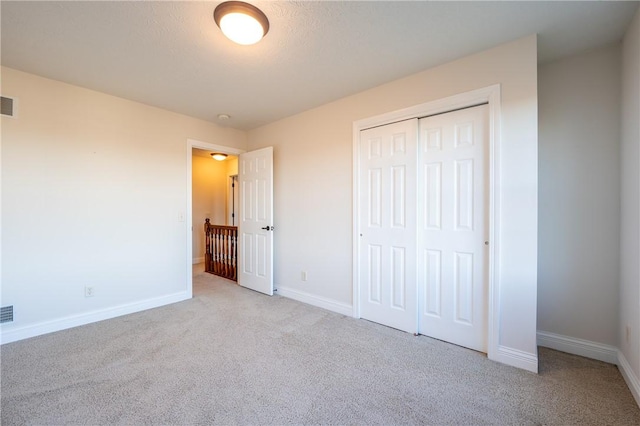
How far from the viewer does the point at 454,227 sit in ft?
7.68

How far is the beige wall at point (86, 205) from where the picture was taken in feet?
8.02

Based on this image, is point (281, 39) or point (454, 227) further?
point (454, 227)

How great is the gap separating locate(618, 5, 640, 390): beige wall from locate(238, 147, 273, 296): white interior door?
11.0 ft

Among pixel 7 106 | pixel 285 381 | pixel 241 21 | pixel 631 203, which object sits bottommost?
pixel 285 381

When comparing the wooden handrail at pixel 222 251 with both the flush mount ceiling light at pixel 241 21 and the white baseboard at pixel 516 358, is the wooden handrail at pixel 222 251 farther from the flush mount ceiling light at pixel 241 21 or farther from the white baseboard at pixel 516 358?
the white baseboard at pixel 516 358

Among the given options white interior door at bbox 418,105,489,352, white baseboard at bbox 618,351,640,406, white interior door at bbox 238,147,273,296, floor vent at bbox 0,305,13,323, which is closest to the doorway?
white interior door at bbox 238,147,273,296

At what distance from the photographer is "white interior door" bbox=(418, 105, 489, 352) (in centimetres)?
222

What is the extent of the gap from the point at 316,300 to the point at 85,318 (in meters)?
2.44

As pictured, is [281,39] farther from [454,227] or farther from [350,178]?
[454,227]

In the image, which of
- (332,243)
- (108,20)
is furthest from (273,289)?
(108,20)

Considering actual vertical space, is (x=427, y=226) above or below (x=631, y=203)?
below

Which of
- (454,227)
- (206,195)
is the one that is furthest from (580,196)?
(206,195)

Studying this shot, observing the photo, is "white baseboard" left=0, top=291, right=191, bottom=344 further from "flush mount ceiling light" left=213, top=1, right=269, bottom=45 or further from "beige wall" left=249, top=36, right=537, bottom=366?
"flush mount ceiling light" left=213, top=1, right=269, bottom=45

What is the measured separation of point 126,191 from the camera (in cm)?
308
